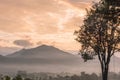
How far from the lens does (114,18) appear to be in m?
48.5

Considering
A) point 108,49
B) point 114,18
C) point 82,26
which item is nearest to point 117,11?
point 114,18

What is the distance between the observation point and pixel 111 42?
70.7 meters

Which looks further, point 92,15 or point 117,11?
point 92,15

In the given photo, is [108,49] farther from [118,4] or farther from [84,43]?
[118,4]

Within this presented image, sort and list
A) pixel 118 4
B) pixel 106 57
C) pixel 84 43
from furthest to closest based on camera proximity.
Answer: pixel 84 43 < pixel 106 57 < pixel 118 4

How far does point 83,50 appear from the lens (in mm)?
76312

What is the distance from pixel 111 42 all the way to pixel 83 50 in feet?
25.0

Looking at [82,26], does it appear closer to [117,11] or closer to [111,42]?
[111,42]

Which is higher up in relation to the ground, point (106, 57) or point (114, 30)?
point (114, 30)

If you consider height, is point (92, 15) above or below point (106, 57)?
above

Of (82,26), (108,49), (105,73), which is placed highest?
(82,26)

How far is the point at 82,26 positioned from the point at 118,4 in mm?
28988

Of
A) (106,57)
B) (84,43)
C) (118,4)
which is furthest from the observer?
(84,43)

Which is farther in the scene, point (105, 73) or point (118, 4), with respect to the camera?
point (105, 73)
